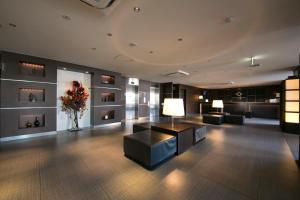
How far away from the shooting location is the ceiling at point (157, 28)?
2240 mm

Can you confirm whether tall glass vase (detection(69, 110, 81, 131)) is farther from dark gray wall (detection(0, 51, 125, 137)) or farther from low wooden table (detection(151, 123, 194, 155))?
low wooden table (detection(151, 123, 194, 155))

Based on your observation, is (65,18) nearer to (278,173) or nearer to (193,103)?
(278,173)

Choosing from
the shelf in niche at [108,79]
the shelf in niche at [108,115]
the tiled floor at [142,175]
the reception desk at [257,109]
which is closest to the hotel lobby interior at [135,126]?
the tiled floor at [142,175]

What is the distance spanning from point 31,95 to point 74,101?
1481 millimetres

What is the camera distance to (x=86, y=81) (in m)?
6.62

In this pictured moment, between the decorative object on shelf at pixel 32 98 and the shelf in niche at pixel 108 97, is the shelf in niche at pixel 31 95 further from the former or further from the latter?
the shelf in niche at pixel 108 97

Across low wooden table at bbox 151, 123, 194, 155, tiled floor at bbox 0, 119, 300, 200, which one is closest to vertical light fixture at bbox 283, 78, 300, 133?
tiled floor at bbox 0, 119, 300, 200

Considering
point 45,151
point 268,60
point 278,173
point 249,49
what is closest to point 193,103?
point 268,60

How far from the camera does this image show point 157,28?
2.91 meters

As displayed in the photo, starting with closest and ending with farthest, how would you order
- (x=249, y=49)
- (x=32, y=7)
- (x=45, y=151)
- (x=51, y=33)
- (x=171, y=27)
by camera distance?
(x=32, y=7), (x=171, y=27), (x=51, y=33), (x=45, y=151), (x=249, y=49)

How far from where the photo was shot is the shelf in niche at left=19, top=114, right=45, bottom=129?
4902mm

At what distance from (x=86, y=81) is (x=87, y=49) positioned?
2785mm

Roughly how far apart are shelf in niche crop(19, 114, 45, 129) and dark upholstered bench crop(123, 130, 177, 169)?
4.21m

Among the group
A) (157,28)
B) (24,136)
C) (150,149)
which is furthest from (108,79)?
(150,149)
